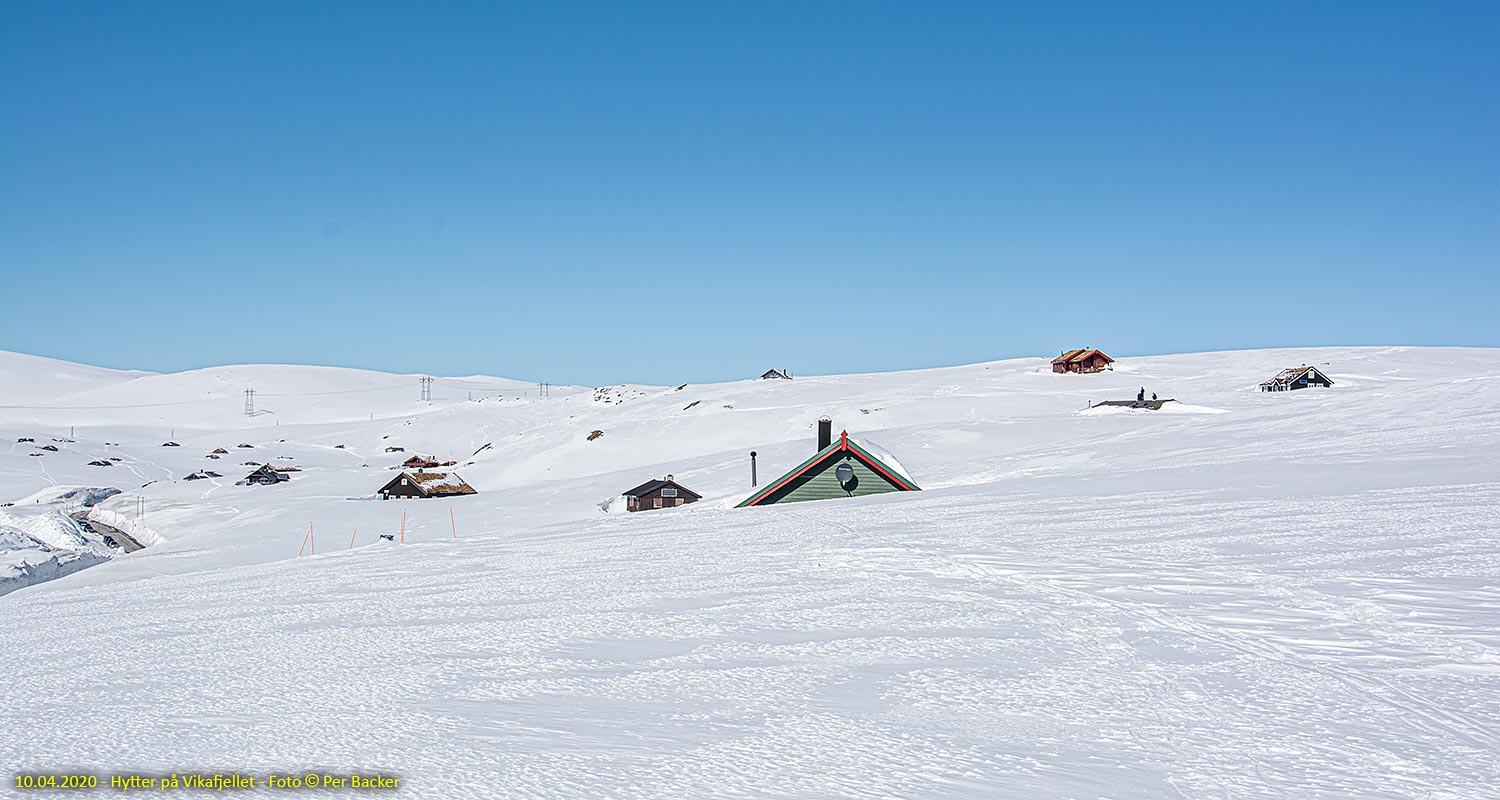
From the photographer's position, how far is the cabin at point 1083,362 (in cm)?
9306

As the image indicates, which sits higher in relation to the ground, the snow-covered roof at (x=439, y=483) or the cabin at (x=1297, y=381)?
the cabin at (x=1297, y=381)

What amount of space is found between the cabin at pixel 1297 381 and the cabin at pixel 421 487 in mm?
57339

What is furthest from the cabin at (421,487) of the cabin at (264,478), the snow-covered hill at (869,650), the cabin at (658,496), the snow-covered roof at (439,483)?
the snow-covered hill at (869,650)

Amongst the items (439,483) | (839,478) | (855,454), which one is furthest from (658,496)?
(439,483)

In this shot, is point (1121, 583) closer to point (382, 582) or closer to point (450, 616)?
point (450, 616)

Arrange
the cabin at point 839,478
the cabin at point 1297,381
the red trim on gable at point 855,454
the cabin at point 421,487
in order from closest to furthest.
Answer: the red trim on gable at point 855,454 < the cabin at point 839,478 < the cabin at point 421,487 < the cabin at point 1297,381

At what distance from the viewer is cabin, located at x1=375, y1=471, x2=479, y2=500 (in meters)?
52.7

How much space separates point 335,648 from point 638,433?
62.3 meters

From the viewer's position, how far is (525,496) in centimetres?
4797

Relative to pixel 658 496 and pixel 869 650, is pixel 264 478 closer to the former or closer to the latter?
pixel 658 496

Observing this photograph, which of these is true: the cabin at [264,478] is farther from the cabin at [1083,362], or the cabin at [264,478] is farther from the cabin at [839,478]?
the cabin at [1083,362]

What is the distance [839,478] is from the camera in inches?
1168

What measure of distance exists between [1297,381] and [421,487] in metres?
62.5

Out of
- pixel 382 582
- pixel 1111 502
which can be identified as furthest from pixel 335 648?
pixel 1111 502
